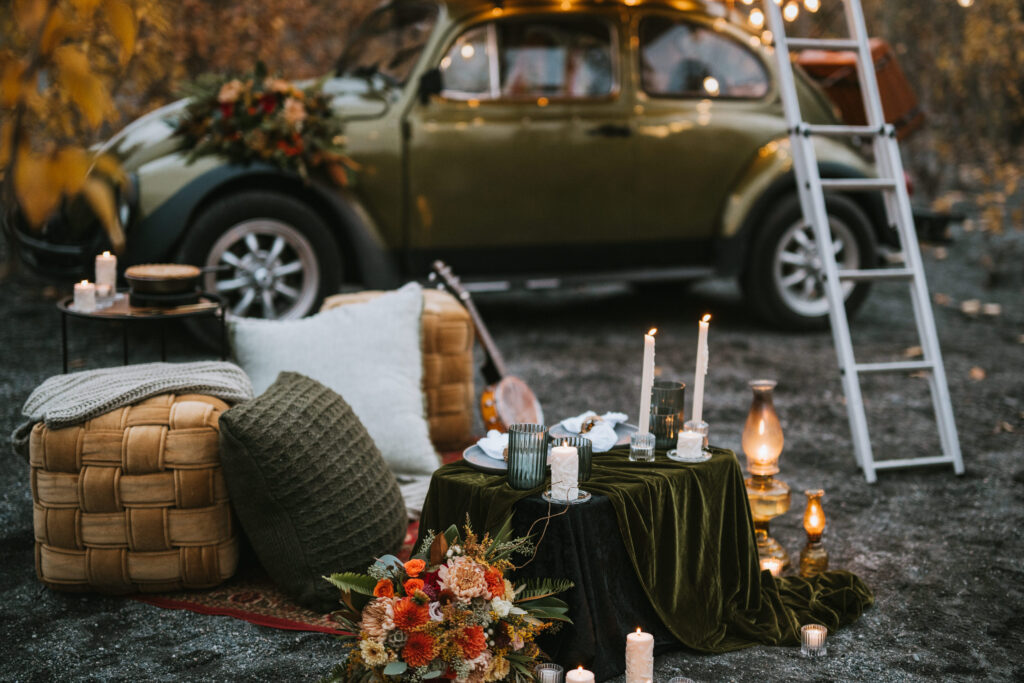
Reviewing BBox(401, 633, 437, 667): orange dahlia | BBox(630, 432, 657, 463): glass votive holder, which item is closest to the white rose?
BBox(401, 633, 437, 667): orange dahlia

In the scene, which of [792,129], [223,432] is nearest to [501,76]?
[792,129]

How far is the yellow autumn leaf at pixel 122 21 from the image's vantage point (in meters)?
1.49

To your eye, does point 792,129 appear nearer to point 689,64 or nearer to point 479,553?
point 689,64

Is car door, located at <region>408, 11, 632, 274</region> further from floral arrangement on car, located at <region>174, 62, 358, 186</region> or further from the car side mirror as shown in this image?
floral arrangement on car, located at <region>174, 62, 358, 186</region>

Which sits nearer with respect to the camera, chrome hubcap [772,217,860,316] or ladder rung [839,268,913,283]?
ladder rung [839,268,913,283]

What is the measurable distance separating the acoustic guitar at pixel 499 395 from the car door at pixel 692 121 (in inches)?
89.2

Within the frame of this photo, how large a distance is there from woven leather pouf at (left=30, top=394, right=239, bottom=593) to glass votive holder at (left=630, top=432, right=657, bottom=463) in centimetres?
128

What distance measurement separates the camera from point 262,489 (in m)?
3.35

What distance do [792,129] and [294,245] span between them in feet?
9.11

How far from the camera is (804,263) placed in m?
7.25

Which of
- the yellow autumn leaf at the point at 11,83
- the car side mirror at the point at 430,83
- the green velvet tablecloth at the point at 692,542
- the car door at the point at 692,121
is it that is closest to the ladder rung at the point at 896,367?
the green velvet tablecloth at the point at 692,542

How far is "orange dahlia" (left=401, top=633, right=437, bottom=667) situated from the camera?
2559 millimetres

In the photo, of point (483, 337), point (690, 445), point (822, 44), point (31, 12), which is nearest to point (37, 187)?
point (31, 12)

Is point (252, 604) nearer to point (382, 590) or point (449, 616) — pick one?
point (382, 590)
